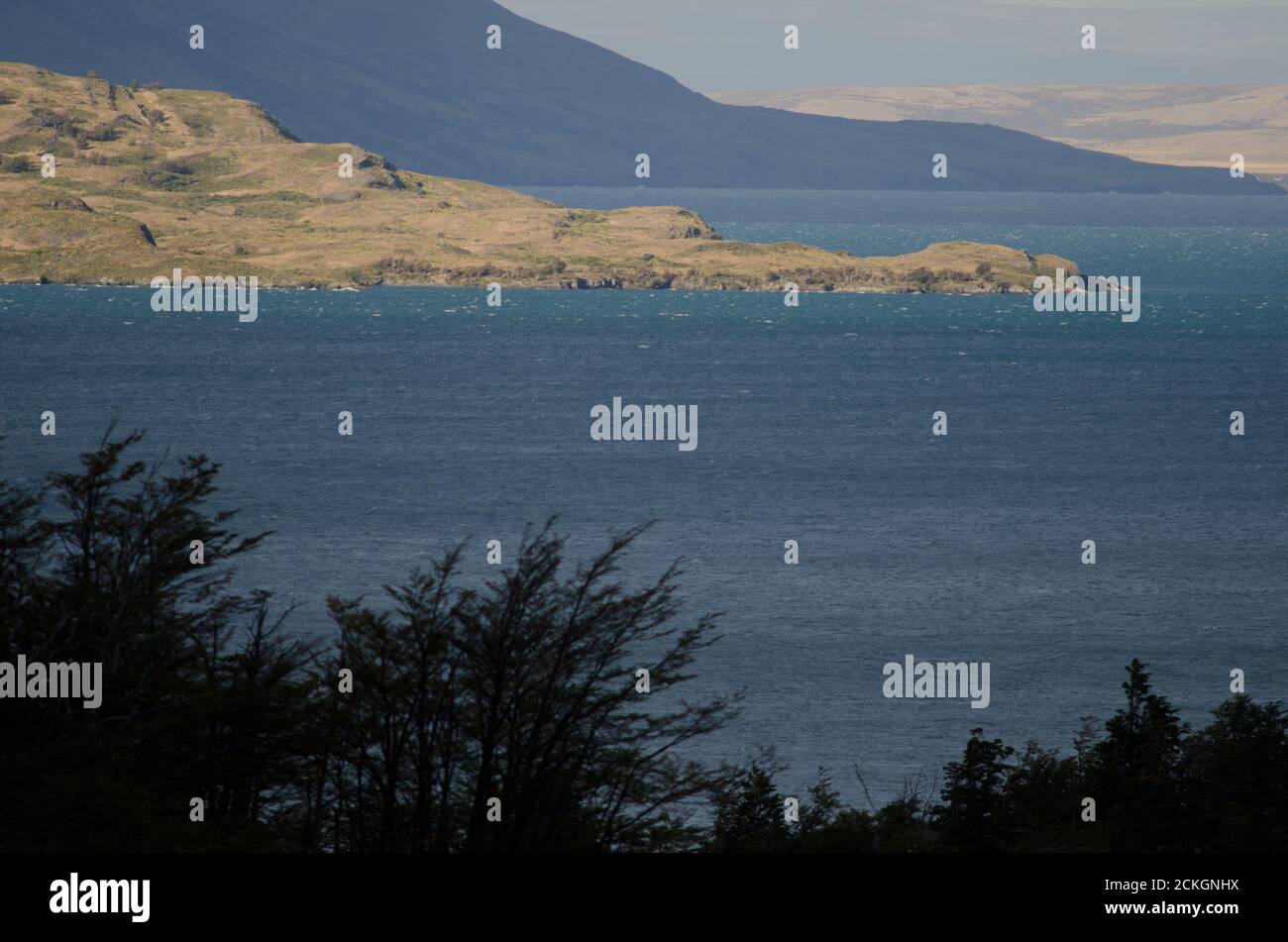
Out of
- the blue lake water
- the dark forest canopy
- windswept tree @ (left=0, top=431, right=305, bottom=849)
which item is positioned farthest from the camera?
the blue lake water

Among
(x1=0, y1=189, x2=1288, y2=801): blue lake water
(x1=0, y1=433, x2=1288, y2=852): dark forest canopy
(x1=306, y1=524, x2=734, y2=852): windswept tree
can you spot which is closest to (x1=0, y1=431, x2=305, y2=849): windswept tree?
(x1=0, y1=433, x2=1288, y2=852): dark forest canopy

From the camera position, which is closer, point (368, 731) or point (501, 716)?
point (501, 716)

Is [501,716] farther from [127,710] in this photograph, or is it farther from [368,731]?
[127,710]

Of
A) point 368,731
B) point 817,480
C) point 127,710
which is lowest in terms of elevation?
point 368,731

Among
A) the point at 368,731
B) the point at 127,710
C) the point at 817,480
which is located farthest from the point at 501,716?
the point at 817,480

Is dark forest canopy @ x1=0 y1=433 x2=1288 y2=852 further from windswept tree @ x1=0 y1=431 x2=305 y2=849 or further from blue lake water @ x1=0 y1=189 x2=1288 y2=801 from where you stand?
blue lake water @ x1=0 y1=189 x2=1288 y2=801
